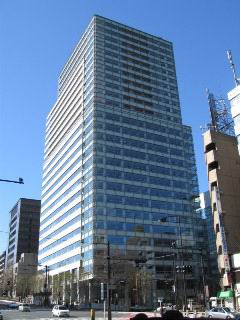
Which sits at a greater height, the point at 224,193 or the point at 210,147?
the point at 210,147

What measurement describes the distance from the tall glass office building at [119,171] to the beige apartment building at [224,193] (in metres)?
13.3

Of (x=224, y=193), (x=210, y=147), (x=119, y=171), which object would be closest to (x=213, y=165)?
(x=210, y=147)

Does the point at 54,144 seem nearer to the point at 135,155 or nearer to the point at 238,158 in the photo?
the point at 135,155

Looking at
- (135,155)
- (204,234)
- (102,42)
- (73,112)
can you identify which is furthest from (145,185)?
(102,42)

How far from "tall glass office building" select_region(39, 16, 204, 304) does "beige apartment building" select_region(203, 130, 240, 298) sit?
13319 millimetres

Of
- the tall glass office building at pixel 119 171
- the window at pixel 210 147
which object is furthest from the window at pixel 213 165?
the tall glass office building at pixel 119 171

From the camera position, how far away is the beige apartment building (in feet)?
240

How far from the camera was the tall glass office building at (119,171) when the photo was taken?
97.5 meters

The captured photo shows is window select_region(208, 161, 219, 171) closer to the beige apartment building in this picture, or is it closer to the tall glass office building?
the beige apartment building

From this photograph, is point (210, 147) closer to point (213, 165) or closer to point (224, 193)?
point (213, 165)

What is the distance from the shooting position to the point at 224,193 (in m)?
78.1

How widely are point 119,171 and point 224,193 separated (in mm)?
33804

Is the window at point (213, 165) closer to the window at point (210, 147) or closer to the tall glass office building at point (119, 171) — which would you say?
the window at point (210, 147)

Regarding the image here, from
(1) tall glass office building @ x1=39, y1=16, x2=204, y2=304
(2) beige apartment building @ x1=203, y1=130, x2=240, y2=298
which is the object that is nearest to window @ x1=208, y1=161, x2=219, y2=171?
(2) beige apartment building @ x1=203, y1=130, x2=240, y2=298
